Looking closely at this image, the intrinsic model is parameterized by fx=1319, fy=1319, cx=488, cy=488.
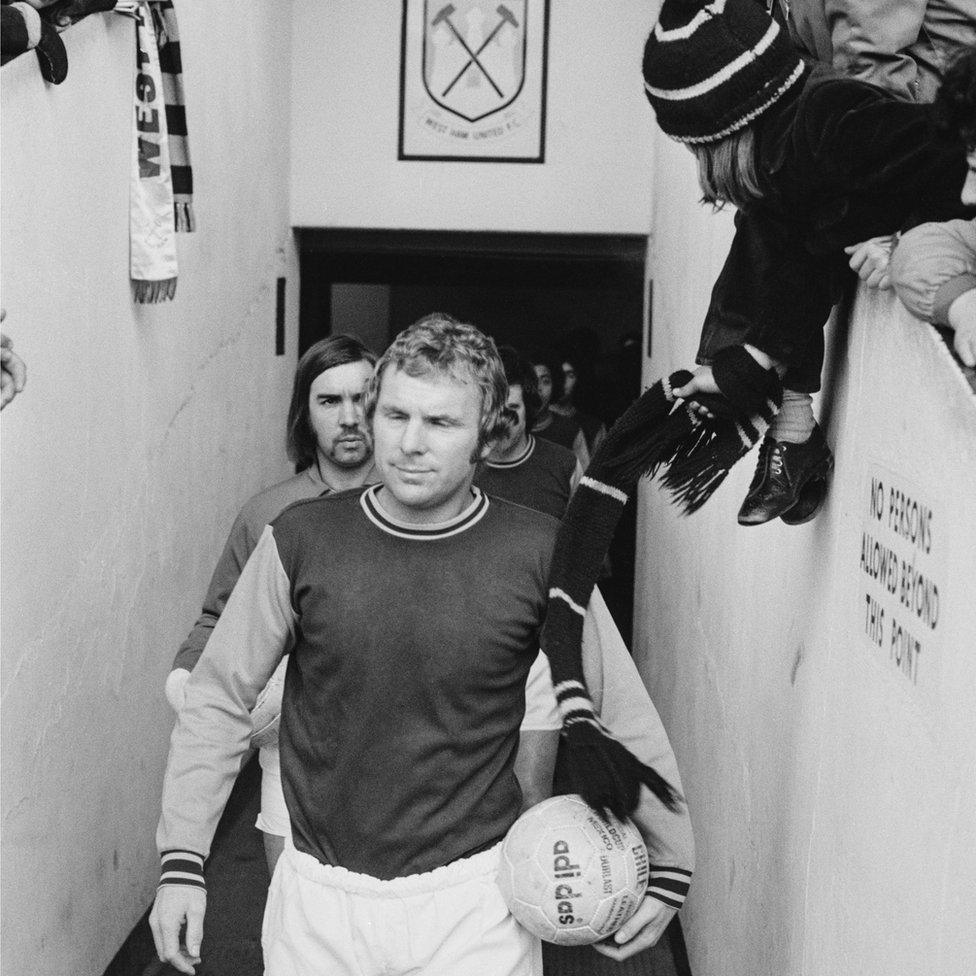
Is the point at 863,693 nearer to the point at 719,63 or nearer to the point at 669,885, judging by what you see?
the point at 669,885

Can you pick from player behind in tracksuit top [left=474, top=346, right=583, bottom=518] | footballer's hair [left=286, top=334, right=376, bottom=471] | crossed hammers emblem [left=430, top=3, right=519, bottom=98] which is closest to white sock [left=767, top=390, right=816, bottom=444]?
footballer's hair [left=286, top=334, right=376, bottom=471]

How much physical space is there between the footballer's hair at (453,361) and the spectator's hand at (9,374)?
574mm

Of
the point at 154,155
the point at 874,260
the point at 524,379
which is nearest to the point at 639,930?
the point at 874,260

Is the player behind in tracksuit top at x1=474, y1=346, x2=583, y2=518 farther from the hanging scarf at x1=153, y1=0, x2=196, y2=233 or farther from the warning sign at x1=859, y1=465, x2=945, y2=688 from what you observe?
the warning sign at x1=859, y1=465, x2=945, y2=688

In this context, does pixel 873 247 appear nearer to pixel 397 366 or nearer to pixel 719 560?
pixel 397 366

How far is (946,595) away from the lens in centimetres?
137

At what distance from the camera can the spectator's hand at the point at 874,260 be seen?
1.68 metres

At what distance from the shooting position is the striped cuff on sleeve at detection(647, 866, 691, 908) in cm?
205

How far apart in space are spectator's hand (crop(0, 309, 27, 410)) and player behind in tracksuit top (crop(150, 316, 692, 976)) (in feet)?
1.54

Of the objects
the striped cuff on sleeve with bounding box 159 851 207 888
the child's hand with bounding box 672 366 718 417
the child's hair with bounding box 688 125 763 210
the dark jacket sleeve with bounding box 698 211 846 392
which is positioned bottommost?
the striped cuff on sleeve with bounding box 159 851 207 888

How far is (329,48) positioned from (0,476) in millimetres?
4121

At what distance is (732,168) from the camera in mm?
1860

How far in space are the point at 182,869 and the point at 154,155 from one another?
2.24m

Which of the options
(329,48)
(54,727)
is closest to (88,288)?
(54,727)
